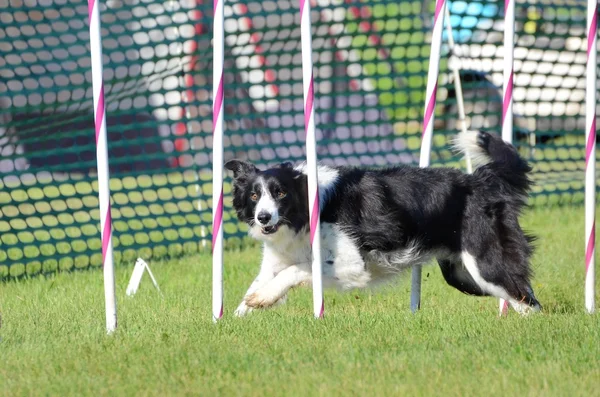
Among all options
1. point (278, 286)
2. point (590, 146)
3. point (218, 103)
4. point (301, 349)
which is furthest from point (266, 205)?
point (590, 146)

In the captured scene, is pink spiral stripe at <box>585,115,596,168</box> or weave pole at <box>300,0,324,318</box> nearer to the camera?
weave pole at <box>300,0,324,318</box>

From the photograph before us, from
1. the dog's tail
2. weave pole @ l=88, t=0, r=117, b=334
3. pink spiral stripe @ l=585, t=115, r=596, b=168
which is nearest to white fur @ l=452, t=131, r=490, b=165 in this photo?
the dog's tail

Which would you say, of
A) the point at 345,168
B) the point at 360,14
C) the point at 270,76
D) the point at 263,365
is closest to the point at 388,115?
the point at 270,76

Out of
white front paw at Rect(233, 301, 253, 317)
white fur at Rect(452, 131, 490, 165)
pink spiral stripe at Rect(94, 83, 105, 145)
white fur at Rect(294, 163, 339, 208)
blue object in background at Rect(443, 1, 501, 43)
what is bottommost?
white front paw at Rect(233, 301, 253, 317)

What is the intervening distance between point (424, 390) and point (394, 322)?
4.42 ft

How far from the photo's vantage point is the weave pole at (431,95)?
5732mm

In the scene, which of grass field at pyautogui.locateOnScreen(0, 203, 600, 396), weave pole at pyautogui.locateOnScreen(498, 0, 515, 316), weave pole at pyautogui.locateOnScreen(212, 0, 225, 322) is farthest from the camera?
weave pole at pyautogui.locateOnScreen(498, 0, 515, 316)

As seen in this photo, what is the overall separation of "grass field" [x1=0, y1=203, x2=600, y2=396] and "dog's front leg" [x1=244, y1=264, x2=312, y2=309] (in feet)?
0.64

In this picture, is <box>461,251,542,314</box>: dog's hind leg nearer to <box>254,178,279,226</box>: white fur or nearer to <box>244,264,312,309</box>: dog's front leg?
<box>244,264,312,309</box>: dog's front leg

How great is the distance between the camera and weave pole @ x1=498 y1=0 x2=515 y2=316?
5824 mm

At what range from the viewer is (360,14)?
35.4 ft

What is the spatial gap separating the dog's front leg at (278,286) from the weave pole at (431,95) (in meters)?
0.75

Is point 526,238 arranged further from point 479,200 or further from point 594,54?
point 594,54

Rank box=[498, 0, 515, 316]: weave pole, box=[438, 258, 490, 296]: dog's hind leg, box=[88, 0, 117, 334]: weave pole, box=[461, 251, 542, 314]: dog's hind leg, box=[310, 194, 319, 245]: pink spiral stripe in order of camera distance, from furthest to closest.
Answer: box=[438, 258, 490, 296]: dog's hind leg
box=[461, 251, 542, 314]: dog's hind leg
box=[498, 0, 515, 316]: weave pole
box=[310, 194, 319, 245]: pink spiral stripe
box=[88, 0, 117, 334]: weave pole
